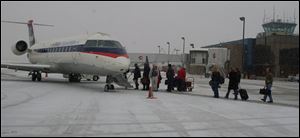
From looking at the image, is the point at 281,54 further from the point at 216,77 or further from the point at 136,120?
the point at 216,77

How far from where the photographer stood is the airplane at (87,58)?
2109 centimetres

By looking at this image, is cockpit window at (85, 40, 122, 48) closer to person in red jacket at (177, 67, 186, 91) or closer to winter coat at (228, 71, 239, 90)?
person in red jacket at (177, 67, 186, 91)

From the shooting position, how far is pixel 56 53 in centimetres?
2812

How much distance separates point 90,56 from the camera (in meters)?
22.4

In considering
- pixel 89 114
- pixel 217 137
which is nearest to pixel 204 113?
pixel 89 114

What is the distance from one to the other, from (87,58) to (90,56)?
33 cm

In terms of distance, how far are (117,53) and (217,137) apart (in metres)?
13.6

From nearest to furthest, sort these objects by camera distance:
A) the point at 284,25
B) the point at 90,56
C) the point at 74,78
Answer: the point at 284,25 < the point at 90,56 < the point at 74,78

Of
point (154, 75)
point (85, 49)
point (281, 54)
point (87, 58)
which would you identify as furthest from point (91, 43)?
point (281, 54)

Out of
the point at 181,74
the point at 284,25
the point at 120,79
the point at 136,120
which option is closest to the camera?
the point at 136,120

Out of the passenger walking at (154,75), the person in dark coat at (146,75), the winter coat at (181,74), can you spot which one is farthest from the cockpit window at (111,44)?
the winter coat at (181,74)

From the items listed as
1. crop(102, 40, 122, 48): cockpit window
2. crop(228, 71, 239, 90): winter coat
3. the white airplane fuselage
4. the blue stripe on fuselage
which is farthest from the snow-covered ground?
crop(102, 40, 122, 48): cockpit window

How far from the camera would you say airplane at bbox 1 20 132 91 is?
2109 centimetres

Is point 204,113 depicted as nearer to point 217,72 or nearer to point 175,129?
point 175,129
